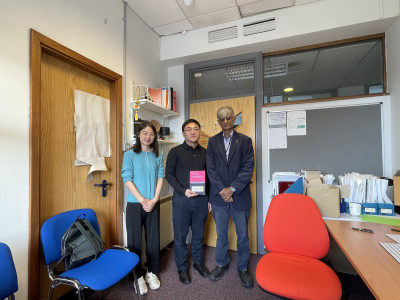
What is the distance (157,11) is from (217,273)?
118 inches

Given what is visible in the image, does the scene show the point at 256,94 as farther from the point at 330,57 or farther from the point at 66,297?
the point at 66,297

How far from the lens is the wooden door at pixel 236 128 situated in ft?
8.73

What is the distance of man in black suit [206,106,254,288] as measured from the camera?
1.94m

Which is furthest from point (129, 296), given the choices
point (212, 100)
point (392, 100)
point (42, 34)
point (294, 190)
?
point (392, 100)

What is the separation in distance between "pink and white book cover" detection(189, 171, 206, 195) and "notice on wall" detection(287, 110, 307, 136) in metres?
1.38

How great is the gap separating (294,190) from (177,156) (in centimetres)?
113

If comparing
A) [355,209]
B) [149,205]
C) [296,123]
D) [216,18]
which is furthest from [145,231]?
[216,18]

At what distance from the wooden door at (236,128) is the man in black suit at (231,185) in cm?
67

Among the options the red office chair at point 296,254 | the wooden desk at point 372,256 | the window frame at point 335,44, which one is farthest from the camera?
the window frame at point 335,44

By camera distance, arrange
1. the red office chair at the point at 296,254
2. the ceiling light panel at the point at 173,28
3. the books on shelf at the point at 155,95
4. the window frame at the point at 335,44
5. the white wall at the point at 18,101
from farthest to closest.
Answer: the ceiling light panel at the point at 173,28 → the books on shelf at the point at 155,95 → the window frame at the point at 335,44 → the white wall at the point at 18,101 → the red office chair at the point at 296,254

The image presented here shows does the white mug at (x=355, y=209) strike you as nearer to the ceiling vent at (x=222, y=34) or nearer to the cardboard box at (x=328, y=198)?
the cardboard box at (x=328, y=198)

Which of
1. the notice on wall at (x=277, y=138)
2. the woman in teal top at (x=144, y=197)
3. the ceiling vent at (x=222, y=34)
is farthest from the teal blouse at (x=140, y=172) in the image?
the ceiling vent at (x=222, y=34)

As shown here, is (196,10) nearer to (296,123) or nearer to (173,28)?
(173,28)

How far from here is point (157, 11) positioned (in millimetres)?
2449
